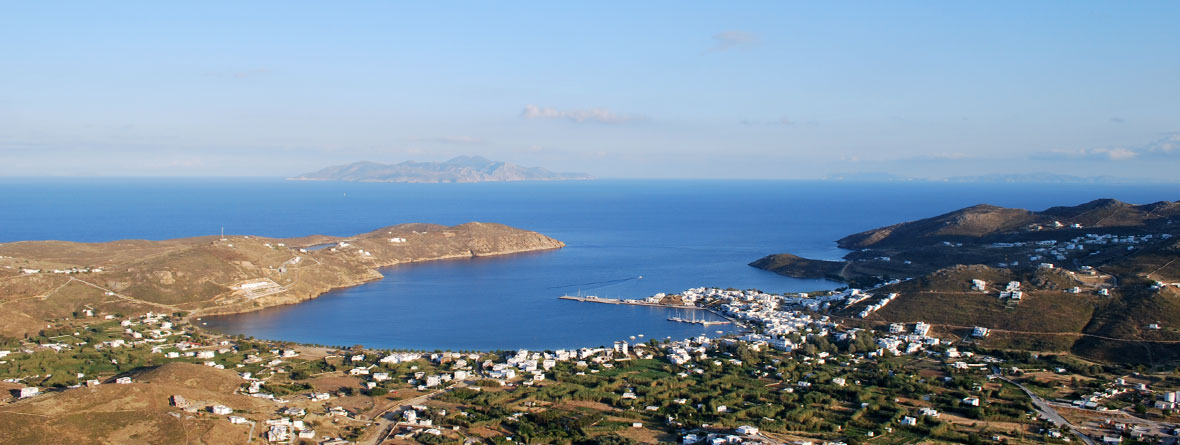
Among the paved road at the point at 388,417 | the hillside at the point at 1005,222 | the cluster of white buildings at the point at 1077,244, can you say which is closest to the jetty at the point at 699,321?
the paved road at the point at 388,417

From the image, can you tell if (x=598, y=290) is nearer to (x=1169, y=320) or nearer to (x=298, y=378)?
(x=298, y=378)

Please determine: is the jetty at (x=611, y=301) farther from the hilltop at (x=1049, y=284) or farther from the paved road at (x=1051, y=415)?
the paved road at (x=1051, y=415)

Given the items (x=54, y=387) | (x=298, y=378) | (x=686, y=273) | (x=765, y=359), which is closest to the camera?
(x=54, y=387)

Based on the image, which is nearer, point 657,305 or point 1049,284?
point 1049,284

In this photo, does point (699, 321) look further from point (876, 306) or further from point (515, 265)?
point (515, 265)

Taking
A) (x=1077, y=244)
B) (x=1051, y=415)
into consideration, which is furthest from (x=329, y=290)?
(x=1077, y=244)

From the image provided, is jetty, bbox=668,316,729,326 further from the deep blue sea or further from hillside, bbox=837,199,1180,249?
hillside, bbox=837,199,1180,249

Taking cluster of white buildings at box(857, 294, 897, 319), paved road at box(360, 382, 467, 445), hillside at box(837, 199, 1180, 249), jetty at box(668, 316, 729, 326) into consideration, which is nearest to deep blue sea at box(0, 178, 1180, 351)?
jetty at box(668, 316, 729, 326)

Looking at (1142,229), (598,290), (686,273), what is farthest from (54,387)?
(1142,229)

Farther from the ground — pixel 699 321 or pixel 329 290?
pixel 699 321
